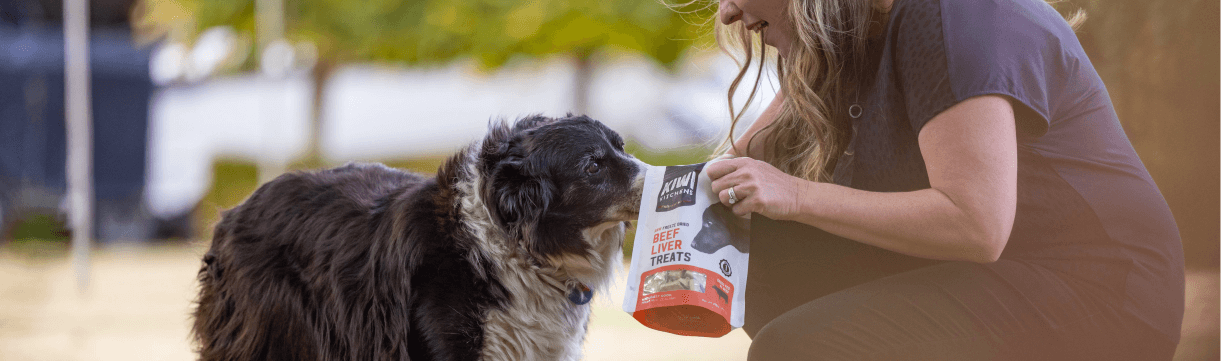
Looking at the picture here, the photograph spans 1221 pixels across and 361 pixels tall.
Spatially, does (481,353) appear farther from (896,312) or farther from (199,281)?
(199,281)

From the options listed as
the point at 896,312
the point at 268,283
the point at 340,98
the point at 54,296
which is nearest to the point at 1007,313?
the point at 896,312

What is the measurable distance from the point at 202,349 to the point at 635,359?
215 cm

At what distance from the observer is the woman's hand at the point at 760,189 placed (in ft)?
5.44

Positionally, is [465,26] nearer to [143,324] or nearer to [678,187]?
[143,324]

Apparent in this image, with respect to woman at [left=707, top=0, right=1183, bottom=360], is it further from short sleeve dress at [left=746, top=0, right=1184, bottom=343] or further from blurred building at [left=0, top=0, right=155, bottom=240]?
blurred building at [left=0, top=0, right=155, bottom=240]

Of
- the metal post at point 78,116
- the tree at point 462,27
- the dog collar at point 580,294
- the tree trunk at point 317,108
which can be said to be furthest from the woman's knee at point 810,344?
the tree trunk at point 317,108

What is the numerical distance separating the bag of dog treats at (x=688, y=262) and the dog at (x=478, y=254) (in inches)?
14.0

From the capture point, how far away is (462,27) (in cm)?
852

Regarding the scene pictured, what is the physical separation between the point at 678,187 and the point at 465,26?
7.04 m

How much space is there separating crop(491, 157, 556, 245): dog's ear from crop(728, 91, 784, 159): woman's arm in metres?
0.64

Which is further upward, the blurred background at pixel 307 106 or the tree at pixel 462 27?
the tree at pixel 462 27

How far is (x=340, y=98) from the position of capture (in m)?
12.6

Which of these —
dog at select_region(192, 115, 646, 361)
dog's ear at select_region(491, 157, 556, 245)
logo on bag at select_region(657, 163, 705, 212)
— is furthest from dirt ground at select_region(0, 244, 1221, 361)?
logo on bag at select_region(657, 163, 705, 212)

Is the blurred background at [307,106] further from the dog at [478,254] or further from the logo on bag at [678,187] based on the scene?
the logo on bag at [678,187]
